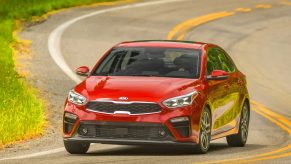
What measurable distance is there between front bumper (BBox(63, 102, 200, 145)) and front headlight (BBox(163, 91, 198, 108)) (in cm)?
7

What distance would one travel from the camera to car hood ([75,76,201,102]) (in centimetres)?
1471

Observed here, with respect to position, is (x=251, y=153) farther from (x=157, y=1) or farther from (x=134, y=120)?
(x=157, y=1)

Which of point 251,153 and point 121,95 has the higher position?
point 121,95

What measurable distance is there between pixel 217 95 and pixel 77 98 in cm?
209

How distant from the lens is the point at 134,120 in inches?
573

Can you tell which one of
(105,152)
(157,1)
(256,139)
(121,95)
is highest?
(121,95)

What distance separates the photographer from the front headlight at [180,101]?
48.2ft

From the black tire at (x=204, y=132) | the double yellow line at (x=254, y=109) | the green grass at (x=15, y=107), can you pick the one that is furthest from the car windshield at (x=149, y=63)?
the green grass at (x=15, y=107)

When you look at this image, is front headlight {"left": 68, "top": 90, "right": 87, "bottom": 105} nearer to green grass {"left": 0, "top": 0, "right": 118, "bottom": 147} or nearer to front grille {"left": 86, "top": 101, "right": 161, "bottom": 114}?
front grille {"left": 86, "top": 101, "right": 161, "bottom": 114}

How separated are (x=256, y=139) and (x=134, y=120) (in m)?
5.22

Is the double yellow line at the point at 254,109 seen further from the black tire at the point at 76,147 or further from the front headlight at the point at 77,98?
the black tire at the point at 76,147

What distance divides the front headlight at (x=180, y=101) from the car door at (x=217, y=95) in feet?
2.12

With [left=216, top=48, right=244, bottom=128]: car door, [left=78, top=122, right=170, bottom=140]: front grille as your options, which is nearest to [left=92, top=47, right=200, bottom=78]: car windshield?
[left=216, top=48, right=244, bottom=128]: car door

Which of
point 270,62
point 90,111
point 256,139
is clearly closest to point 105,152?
point 90,111
